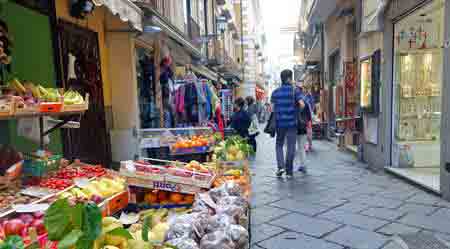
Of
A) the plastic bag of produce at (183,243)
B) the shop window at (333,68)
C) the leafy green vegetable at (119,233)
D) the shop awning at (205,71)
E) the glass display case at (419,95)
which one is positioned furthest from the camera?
the shop awning at (205,71)

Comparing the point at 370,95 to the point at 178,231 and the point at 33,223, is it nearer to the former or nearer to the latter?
the point at 178,231

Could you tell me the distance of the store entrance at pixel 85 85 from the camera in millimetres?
4805

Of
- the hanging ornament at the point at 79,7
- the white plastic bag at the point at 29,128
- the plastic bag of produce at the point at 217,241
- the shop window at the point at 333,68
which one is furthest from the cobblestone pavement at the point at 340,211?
the shop window at the point at 333,68

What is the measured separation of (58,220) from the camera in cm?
134

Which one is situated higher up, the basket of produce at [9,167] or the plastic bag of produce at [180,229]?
the basket of produce at [9,167]

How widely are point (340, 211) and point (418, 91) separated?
343 cm

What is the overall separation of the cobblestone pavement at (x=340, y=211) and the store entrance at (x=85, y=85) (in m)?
2.75

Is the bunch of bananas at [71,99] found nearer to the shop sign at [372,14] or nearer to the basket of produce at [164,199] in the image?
the basket of produce at [164,199]

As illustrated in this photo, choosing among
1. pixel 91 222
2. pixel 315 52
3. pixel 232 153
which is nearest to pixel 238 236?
pixel 91 222

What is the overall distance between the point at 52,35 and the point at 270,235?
148 inches

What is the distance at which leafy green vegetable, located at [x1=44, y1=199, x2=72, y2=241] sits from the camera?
4.32 feet

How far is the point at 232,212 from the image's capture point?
239 centimetres

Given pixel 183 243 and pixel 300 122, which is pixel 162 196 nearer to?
pixel 183 243

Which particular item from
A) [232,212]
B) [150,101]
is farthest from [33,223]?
[150,101]
